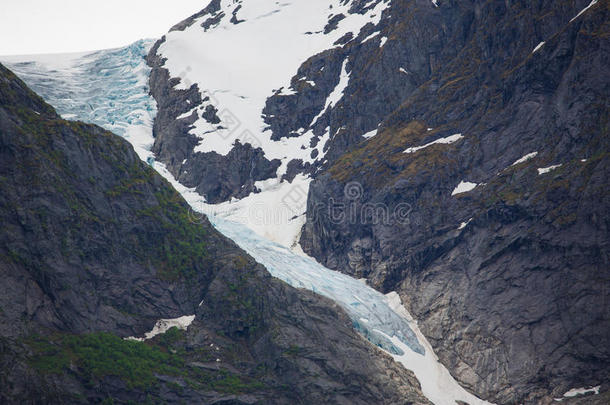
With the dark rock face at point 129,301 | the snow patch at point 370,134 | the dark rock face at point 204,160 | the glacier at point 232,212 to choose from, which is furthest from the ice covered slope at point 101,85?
the dark rock face at point 129,301

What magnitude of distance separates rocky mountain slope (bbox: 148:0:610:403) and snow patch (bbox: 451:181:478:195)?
0.95 ft

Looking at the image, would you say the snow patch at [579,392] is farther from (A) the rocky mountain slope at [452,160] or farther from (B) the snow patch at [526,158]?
(B) the snow patch at [526,158]

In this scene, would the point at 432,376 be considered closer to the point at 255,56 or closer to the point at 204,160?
the point at 204,160

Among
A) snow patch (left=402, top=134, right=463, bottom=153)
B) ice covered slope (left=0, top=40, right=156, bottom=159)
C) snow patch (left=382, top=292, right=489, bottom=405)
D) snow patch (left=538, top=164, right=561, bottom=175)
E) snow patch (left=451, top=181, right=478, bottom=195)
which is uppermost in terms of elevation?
ice covered slope (left=0, top=40, right=156, bottom=159)

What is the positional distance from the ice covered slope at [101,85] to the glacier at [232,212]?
8.0 inches

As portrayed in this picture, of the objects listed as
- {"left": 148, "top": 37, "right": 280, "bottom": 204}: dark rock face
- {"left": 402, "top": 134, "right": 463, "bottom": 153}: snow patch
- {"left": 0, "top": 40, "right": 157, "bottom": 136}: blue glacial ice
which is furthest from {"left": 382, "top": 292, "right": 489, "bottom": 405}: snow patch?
{"left": 0, "top": 40, "right": 157, "bottom": 136}: blue glacial ice

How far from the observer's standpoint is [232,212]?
366ft

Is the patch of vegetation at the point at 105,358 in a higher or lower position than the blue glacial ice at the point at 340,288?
higher

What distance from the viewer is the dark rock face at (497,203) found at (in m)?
67.8

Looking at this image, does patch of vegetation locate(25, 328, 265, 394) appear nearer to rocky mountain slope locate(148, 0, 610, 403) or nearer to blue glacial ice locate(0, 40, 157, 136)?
rocky mountain slope locate(148, 0, 610, 403)

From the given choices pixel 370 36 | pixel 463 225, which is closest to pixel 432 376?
pixel 463 225

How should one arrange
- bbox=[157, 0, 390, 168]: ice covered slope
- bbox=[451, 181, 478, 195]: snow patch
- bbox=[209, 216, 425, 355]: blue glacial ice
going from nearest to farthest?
1. bbox=[209, 216, 425, 355]: blue glacial ice
2. bbox=[451, 181, 478, 195]: snow patch
3. bbox=[157, 0, 390, 168]: ice covered slope

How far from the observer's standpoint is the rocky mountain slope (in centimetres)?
6906

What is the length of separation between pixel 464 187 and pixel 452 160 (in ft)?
16.0
